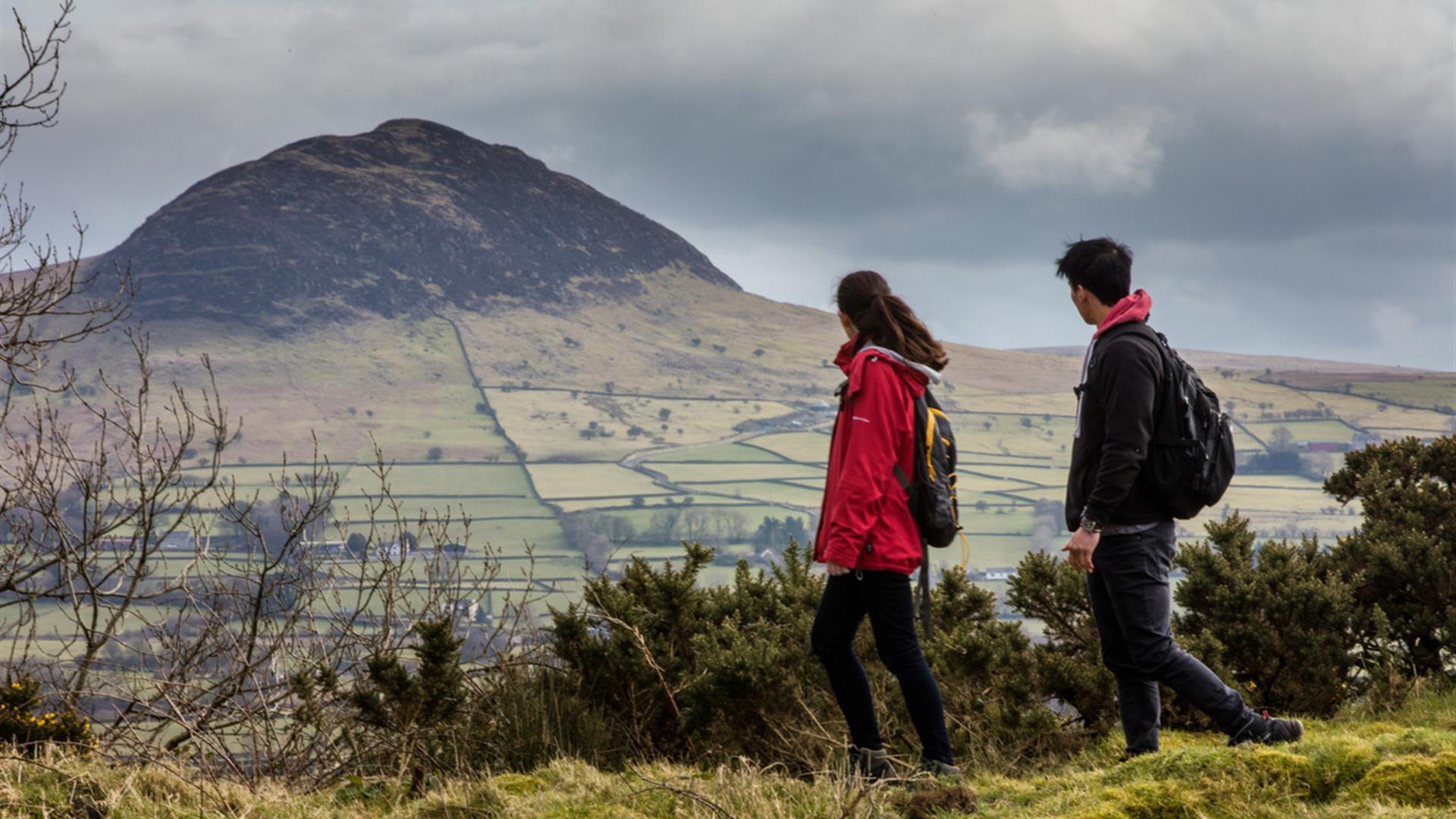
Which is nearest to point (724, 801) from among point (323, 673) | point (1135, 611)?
point (1135, 611)

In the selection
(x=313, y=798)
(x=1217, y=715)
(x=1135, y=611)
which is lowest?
(x=313, y=798)

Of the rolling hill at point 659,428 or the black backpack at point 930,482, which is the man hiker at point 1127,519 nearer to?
the black backpack at point 930,482

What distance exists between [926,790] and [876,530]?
942 mm

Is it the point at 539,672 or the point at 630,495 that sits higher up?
the point at 539,672

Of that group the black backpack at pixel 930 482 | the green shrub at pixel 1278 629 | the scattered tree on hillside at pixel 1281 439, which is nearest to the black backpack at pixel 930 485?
the black backpack at pixel 930 482

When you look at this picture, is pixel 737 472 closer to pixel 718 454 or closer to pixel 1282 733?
pixel 718 454

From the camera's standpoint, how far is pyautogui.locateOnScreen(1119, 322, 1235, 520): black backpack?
4328 mm

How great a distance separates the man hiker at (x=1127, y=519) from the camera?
427 cm

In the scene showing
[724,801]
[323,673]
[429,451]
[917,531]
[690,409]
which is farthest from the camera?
[690,409]

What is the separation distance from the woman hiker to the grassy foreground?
34 centimetres

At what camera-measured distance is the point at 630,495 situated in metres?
103

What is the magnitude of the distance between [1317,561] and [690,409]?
15701cm

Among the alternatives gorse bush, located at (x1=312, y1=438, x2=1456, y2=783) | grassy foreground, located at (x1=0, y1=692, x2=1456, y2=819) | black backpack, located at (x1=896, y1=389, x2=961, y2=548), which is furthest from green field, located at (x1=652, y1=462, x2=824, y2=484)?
black backpack, located at (x1=896, y1=389, x2=961, y2=548)

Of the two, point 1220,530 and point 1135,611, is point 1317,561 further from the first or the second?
point 1135,611
